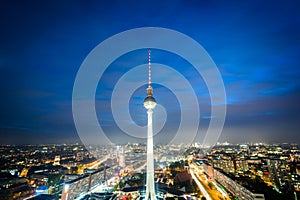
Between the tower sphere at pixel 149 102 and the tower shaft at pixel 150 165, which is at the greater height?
the tower sphere at pixel 149 102

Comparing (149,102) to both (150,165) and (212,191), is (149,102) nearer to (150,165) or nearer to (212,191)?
(150,165)

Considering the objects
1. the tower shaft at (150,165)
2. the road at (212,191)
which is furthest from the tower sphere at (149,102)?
the road at (212,191)

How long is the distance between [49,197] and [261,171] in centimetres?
1792

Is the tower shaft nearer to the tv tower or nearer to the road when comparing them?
the tv tower

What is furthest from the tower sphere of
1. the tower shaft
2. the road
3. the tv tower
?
the road

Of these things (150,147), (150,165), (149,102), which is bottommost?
(150,165)

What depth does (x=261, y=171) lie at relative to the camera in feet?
56.5

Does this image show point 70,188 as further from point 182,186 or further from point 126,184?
point 182,186

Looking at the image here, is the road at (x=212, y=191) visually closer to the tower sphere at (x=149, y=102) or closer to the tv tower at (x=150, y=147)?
the tv tower at (x=150, y=147)

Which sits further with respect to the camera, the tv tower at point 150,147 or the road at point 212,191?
the tv tower at point 150,147

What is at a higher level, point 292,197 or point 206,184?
point 292,197

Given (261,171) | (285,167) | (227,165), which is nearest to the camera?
(285,167)

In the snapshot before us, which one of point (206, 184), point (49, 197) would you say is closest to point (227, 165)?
point (206, 184)

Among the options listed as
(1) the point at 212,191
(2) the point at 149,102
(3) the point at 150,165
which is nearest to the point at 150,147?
(3) the point at 150,165
